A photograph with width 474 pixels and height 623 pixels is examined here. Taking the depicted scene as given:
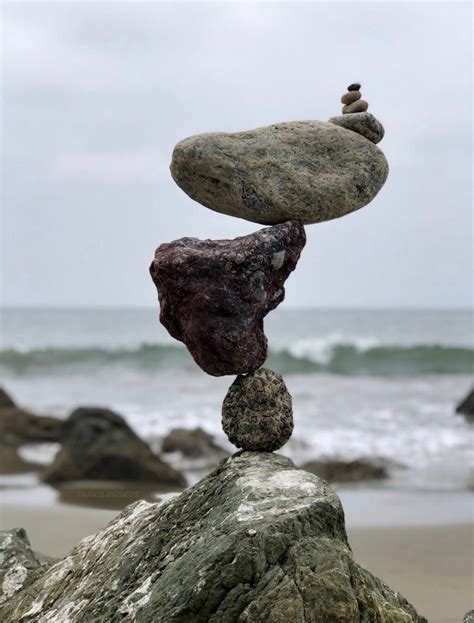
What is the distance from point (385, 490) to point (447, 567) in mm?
3207

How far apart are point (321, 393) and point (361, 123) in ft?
52.3

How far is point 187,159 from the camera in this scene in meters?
4.34

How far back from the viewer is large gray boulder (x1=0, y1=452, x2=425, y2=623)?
3414 millimetres

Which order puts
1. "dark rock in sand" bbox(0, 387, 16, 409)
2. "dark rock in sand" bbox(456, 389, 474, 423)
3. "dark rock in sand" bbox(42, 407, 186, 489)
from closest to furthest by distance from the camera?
"dark rock in sand" bbox(42, 407, 186, 489) < "dark rock in sand" bbox(0, 387, 16, 409) < "dark rock in sand" bbox(456, 389, 474, 423)

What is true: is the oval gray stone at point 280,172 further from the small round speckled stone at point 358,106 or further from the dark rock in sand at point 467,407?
the dark rock in sand at point 467,407

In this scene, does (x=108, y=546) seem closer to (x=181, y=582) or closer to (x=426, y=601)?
(x=181, y=582)

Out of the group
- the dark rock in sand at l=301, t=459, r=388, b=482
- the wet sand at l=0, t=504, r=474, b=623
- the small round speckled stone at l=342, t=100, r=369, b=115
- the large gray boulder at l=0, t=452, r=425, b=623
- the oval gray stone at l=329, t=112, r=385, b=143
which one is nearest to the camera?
the large gray boulder at l=0, t=452, r=425, b=623

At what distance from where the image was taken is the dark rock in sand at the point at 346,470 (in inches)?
439

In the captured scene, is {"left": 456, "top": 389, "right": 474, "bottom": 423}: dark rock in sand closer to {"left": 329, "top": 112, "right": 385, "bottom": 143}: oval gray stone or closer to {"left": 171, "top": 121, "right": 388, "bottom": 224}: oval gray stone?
{"left": 329, "top": 112, "right": 385, "bottom": 143}: oval gray stone

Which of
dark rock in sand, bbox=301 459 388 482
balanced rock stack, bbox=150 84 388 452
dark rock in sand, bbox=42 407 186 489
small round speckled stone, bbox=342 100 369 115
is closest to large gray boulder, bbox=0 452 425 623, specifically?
balanced rock stack, bbox=150 84 388 452

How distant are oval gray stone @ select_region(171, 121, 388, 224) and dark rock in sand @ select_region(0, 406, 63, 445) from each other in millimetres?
10225

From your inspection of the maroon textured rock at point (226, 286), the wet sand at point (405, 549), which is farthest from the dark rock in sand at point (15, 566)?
the wet sand at point (405, 549)

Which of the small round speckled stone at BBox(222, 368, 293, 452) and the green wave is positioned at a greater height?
the small round speckled stone at BBox(222, 368, 293, 452)

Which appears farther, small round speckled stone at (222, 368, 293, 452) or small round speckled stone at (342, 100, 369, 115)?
small round speckled stone at (342, 100, 369, 115)
